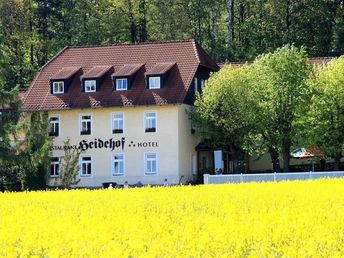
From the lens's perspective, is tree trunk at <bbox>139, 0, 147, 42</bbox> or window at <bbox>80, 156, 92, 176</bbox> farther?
tree trunk at <bbox>139, 0, 147, 42</bbox>

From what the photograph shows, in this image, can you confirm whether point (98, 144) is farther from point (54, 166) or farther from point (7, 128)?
point (7, 128)

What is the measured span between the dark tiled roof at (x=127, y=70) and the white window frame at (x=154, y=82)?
1513mm

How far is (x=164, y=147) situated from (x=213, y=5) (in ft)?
89.2

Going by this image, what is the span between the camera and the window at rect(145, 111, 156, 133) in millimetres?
56562

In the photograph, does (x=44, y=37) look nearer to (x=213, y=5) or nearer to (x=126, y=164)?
(x=213, y=5)

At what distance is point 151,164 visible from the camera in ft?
184

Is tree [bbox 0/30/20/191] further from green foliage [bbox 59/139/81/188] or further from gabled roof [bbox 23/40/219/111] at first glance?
gabled roof [bbox 23/40/219/111]

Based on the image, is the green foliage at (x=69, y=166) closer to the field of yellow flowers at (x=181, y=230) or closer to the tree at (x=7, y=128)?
the tree at (x=7, y=128)

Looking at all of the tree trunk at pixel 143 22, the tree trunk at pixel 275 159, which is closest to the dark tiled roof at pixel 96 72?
the tree trunk at pixel 275 159

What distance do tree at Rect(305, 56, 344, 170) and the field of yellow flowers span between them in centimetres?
2973

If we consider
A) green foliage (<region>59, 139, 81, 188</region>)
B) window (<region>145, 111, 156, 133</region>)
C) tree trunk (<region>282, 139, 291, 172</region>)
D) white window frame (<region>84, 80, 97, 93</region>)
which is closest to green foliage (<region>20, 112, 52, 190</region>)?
green foliage (<region>59, 139, 81, 188</region>)

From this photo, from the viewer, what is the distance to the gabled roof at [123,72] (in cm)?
5681

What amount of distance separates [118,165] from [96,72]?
7187 mm

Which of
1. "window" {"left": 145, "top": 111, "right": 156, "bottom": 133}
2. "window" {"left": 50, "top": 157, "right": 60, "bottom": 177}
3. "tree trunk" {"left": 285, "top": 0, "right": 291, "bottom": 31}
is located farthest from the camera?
"tree trunk" {"left": 285, "top": 0, "right": 291, "bottom": 31}
